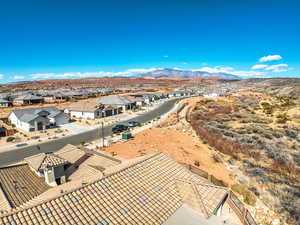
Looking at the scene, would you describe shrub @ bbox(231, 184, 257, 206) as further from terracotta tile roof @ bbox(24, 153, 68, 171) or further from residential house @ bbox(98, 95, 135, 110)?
residential house @ bbox(98, 95, 135, 110)

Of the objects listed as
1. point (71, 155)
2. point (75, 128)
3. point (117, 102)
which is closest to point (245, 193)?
point (71, 155)

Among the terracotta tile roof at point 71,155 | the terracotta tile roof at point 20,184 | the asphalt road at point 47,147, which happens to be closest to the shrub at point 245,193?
the terracotta tile roof at point 71,155

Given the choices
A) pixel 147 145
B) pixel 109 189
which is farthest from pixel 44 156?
pixel 147 145

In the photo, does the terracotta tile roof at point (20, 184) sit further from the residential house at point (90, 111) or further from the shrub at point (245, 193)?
the residential house at point (90, 111)

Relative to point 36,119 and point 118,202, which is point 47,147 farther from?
point 118,202

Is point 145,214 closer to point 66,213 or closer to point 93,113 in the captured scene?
point 66,213

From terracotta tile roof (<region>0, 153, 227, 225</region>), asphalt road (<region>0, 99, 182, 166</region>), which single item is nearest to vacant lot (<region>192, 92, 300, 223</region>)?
terracotta tile roof (<region>0, 153, 227, 225</region>)

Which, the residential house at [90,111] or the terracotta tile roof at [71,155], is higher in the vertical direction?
the terracotta tile roof at [71,155]
